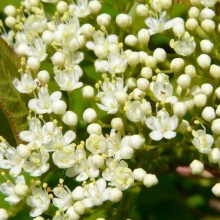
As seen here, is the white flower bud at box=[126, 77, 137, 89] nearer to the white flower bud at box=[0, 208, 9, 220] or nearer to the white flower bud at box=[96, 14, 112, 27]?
the white flower bud at box=[96, 14, 112, 27]

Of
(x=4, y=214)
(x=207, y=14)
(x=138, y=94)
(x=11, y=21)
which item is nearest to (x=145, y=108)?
(x=138, y=94)

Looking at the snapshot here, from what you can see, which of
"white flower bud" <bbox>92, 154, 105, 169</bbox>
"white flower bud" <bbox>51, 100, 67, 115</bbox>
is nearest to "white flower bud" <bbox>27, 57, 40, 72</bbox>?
"white flower bud" <bbox>51, 100, 67, 115</bbox>

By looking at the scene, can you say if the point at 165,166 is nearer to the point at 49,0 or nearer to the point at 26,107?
the point at 26,107

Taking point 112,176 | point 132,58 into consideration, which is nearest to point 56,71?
point 132,58

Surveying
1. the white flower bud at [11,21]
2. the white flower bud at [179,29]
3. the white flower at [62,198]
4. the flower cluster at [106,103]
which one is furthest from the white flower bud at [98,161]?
the white flower bud at [11,21]

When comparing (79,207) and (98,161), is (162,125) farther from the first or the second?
(79,207)

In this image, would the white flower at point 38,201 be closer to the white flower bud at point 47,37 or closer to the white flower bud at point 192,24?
the white flower bud at point 47,37
